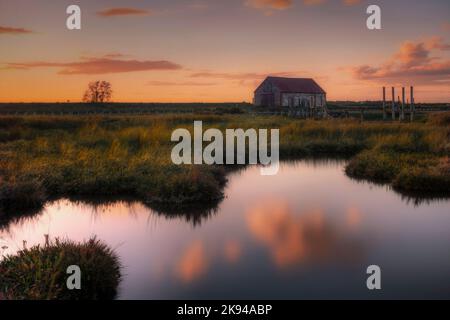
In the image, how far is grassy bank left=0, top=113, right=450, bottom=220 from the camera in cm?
1623

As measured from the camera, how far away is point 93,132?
101 ft

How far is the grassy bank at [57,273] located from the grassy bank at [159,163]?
6.47m

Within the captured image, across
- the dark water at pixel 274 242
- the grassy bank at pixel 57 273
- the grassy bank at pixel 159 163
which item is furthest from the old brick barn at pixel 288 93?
the grassy bank at pixel 57 273

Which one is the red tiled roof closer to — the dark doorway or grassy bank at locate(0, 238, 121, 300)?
the dark doorway

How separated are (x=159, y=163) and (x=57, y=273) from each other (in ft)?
38.8

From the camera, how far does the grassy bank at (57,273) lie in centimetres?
784

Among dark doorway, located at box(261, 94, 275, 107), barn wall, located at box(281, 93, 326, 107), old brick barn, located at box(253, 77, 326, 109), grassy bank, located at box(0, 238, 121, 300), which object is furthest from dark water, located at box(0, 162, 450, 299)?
dark doorway, located at box(261, 94, 275, 107)

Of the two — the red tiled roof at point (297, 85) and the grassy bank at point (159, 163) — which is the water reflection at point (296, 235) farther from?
the red tiled roof at point (297, 85)

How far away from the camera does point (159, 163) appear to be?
19594 mm

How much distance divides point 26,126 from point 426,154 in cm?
2776

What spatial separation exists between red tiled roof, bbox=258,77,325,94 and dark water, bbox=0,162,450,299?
1858 inches

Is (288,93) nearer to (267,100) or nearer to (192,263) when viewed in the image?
(267,100)
